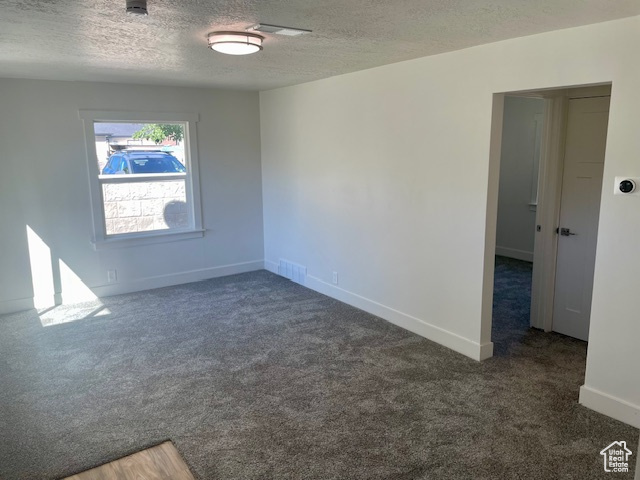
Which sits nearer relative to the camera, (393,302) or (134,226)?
(393,302)

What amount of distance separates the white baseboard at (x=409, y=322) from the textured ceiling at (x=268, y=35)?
7.27 ft

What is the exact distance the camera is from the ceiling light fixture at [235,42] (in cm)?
A: 294

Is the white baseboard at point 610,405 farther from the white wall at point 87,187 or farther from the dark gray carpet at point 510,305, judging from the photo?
the white wall at point 87,187

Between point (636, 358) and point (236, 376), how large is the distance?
2.56 metres

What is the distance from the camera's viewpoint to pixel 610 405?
9.50 feet

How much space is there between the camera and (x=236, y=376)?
3.53 metres

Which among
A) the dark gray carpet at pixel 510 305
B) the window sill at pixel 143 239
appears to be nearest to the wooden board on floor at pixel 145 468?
the dark gray carpet at pixel 510 305

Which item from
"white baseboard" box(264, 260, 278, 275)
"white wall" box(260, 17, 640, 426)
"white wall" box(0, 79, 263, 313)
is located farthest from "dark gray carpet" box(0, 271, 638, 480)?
"white baseboard" box(264, 260, 278, 275)

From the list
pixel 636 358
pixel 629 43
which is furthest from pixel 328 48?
pixel 636 358

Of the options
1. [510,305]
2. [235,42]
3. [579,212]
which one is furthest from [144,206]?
[579,212]

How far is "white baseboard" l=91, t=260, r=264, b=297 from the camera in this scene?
5.52m

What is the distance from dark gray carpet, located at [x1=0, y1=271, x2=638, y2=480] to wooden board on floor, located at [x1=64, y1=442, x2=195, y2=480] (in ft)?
0.28

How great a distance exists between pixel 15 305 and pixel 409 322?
399cm

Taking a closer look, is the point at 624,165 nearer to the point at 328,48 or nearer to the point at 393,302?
the point at 328,48
